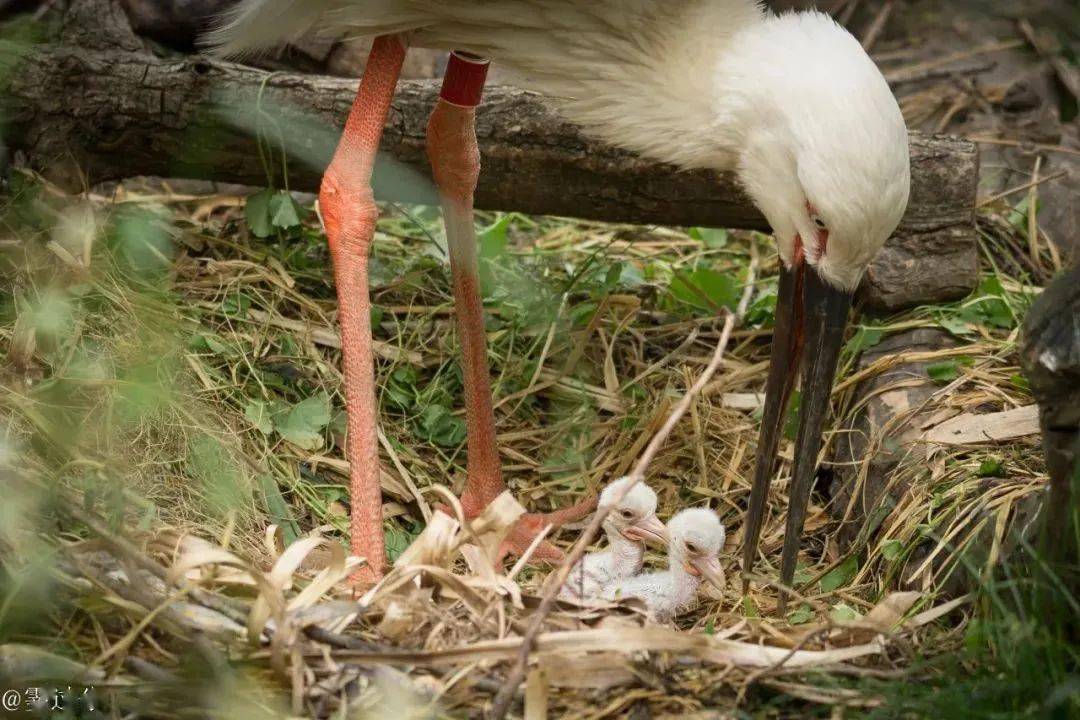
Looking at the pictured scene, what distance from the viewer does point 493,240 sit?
4711mm

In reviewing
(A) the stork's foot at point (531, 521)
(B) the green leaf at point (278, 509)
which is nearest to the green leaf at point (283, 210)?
(B) the green leaf at point (278, 509)

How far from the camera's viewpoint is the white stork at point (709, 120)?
2930 mm

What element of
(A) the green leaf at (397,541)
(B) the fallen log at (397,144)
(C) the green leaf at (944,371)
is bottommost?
(A) the green leaf at (397,541)

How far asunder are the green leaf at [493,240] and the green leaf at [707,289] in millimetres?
660

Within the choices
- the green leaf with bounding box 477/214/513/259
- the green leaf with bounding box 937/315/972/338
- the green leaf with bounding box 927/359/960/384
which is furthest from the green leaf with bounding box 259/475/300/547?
the green leaf with bounding box 937/315/972/338

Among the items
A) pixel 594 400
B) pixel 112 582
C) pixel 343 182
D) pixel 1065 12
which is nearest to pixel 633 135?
pixel 343 182

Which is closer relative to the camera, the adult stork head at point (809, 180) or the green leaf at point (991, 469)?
the adult stork head at point (809, 180)

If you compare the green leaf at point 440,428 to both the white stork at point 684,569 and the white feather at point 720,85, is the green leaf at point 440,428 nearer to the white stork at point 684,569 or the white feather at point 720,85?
the white stork at point 684,569

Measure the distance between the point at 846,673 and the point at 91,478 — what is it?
1791mm

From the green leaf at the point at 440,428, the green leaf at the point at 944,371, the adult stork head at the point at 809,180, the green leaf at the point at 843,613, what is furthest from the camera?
the green leaf at the point at 440,428

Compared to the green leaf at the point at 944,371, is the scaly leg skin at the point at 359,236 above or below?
above

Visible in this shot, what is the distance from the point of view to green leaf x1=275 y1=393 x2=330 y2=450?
12.6ft

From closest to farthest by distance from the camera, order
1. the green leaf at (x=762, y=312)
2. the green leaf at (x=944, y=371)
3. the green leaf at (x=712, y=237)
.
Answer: the green leaf at (x=944, y=371)
the green leaf at (x=762, y=312)
the green leaf at (x=712, y=237)

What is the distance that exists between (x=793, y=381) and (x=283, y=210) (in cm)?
196
